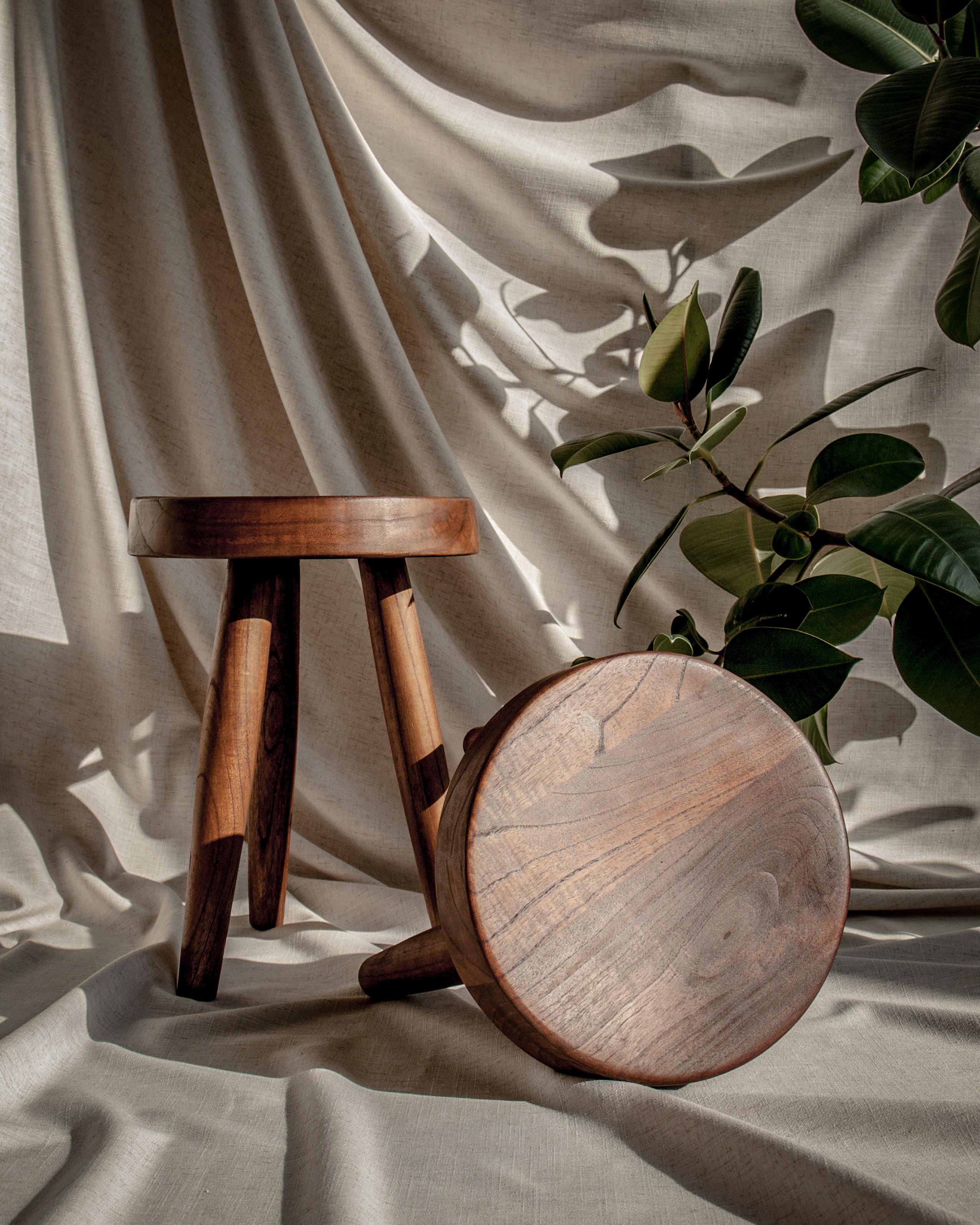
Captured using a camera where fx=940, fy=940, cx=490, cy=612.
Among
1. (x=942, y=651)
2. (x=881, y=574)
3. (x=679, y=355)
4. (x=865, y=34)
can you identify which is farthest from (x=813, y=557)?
(x=865, y=34)

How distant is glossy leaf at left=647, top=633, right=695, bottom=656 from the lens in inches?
45.8

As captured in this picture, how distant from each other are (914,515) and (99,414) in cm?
114

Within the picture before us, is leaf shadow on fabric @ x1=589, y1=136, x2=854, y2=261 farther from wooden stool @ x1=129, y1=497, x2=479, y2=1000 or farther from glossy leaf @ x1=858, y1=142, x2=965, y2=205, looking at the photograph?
wooden stool @ x1=129, y1=497, x2=479, y2=1000

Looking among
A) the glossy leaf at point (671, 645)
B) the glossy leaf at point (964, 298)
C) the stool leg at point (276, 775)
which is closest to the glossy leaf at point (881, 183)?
the glossy leaf at point (964, 298)

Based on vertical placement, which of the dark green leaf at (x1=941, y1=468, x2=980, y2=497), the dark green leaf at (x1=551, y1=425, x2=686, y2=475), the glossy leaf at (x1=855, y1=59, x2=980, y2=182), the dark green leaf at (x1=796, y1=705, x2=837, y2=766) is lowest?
the dark green leaf at (x1=796, y1=705, x2=837, y2=766)

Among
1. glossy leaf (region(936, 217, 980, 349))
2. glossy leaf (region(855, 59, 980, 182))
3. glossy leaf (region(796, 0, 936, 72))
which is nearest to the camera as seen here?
glossy leaf (region(855, 59, 980, 182))

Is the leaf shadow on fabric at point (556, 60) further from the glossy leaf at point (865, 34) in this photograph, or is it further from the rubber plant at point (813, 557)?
the rubber plant at point (813, 557)

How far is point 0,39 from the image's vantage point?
133cm

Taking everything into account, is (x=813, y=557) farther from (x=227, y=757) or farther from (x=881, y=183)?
(x=227, y=757)

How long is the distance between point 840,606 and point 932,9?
62 cm

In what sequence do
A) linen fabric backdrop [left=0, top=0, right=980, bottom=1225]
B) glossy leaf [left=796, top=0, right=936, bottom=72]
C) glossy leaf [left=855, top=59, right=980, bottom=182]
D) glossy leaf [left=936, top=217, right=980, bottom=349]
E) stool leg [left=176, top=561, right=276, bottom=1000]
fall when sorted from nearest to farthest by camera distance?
glossy leaf [left=855, top=59, right=980, bottom=182]
stool leg [left=176, top=561, right=276, bottom=1000]
glossy leaf [left=796, top=0, right=936, bottom=72]
glossy leaf [left=936, top=217, right=980, bottom=349]
linen fabric backdrop [left=0, top=0, right=980, bottom=1225]

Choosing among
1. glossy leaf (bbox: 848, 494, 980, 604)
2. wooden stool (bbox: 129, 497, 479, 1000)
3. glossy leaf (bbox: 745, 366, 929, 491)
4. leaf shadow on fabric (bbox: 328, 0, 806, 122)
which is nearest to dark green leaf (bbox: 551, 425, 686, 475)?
glossy leaf (bbox: 745, 366, 929, 491)

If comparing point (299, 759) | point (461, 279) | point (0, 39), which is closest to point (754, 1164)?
point (299, 759)

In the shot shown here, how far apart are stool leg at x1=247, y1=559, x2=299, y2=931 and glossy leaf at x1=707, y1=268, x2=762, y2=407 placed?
0.60m
